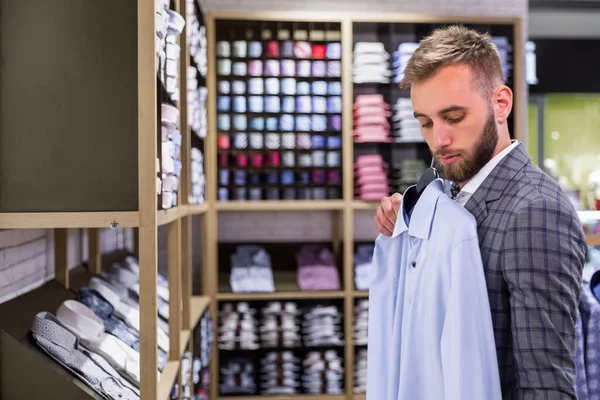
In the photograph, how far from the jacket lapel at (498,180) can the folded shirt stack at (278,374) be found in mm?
3329

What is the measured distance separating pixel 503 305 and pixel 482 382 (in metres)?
0.17

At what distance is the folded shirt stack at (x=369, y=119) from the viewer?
4473 mm

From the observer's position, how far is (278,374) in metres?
4.52

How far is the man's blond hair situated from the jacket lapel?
15 centimetres

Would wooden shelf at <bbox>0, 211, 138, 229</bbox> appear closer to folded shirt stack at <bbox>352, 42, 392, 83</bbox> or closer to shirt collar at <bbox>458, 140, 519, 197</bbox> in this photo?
shirt collar at <bbox>458, 140, 519, 197</bbox>

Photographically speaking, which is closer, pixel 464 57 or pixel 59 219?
pixel 464 57

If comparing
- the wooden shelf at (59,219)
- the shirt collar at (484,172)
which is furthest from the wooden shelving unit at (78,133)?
the shirt collar at (484,172)

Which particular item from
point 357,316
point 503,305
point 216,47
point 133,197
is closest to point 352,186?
point 357,316

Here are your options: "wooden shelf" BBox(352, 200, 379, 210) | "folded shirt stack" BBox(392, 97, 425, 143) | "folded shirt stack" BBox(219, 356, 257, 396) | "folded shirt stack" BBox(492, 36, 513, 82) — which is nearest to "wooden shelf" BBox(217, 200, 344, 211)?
"wooden shelf" BBox(352, 200, 379, 210)

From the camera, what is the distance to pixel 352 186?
14.6 ft

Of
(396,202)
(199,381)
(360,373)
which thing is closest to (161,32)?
(396,202)

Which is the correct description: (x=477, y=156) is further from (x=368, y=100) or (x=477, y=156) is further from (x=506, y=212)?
(x=368, y=100)

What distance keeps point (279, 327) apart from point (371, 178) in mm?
1243

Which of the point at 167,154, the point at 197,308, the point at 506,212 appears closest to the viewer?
the point at 506,212
